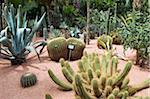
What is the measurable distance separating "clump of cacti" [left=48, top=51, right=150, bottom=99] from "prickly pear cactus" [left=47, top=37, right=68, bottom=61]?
62.9 inches

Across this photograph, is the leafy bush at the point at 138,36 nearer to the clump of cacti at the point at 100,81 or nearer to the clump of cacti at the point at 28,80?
the clump of cacti at the point at 100,81

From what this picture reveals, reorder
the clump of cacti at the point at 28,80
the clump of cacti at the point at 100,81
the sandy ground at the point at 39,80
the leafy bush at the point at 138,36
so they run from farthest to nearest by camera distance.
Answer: the leafy bush at the point at 138,36 → the clump of cacti at the point at 28,80 → the sandy ground at the point at 39,80 → the clump of cacti at the point at 100,81

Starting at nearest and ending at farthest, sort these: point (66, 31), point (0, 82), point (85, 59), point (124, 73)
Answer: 1. point (124, 73)
2. point (85, 59)
3. point (0, 82)
4. point (66, 31)

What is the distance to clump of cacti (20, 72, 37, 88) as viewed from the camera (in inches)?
200

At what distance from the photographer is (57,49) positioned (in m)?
6.26

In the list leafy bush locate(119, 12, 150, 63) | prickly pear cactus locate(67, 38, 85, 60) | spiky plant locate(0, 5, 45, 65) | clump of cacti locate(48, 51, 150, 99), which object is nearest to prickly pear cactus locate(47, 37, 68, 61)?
prickly pear cactus locate(67, 38, 85, 60)

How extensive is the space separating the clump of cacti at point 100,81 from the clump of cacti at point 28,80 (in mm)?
616

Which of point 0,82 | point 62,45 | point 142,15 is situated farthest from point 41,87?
point 142,15

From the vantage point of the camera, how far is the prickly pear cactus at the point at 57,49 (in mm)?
6262

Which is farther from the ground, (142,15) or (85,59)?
(142,15)

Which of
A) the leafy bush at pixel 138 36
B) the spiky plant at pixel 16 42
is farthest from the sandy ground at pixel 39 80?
the leafy bush at pixel 138 36

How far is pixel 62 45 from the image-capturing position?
20.7ft

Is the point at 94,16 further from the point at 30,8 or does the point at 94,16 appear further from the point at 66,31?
the point at 30,8

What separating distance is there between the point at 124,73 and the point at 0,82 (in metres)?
2.36
